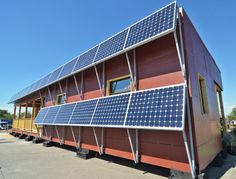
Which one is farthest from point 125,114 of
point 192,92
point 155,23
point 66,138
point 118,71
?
point 66,138

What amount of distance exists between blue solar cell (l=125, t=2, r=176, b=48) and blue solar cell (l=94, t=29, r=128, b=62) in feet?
1.25

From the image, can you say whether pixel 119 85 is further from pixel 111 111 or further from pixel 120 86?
pixel 111 111

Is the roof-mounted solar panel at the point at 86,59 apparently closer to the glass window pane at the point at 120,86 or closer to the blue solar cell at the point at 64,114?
the glass window pane at the point at 120,86

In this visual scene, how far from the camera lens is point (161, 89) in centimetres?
497

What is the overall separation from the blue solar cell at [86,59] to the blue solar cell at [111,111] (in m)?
2.54

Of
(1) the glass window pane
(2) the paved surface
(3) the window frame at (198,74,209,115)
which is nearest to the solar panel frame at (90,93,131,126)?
(1) the glass window pane

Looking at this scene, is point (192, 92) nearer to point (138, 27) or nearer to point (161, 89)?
point (161, 89)

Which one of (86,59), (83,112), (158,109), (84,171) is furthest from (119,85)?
(84,171)

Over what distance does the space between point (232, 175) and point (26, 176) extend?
6473 millimetres

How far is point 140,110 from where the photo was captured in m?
5.05

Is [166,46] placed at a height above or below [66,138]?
above

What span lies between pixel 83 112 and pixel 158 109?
3971 mm

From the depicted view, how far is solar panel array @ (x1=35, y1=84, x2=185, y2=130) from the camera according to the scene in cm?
432

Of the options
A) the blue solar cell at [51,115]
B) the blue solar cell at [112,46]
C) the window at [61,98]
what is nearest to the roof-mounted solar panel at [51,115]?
the blue solar cell at [51,115]
